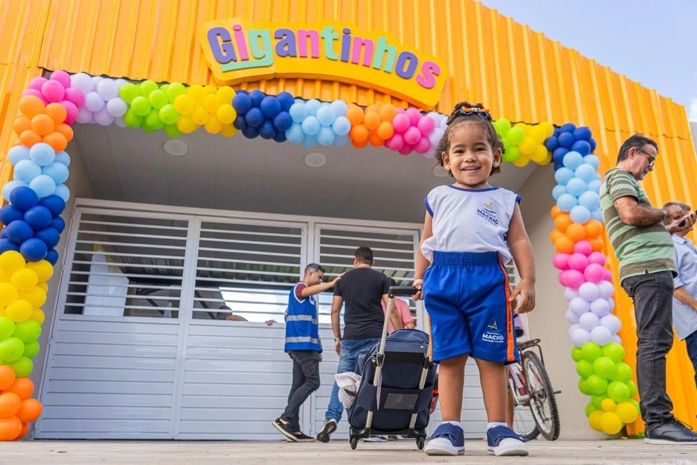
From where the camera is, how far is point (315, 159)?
604cm

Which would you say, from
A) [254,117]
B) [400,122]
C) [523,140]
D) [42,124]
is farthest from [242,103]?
[523,140]

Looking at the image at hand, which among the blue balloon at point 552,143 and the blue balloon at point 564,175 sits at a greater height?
the blue balloon at point 552,143

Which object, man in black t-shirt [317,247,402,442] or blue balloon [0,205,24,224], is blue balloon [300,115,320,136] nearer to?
man in black t-shirt [317,247,402,442]

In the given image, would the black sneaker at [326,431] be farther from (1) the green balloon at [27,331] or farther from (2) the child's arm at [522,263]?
(2) the child's arm at [522,263]

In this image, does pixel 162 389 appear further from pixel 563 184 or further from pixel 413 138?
pixel 563 184

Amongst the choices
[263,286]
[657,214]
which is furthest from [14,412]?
[657,214]

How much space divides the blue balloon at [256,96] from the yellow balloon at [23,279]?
2230 mm

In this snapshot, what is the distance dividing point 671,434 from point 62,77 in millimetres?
4975

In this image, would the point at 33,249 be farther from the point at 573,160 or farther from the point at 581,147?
the point at 581,147

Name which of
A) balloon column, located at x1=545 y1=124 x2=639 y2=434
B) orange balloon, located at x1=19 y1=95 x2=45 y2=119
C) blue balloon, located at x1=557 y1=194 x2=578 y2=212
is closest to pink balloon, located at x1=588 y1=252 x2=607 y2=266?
balloon column, located at x1=545 y1=124 x2=639 y2=434

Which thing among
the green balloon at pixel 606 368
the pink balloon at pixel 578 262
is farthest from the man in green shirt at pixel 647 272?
the pink balloon at pixel 578 262

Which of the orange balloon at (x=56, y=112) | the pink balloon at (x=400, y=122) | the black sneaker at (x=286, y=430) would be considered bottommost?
the black sneaker at (x=286, y=430)

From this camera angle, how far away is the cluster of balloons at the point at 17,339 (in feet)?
12.6

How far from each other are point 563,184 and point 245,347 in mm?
3583
